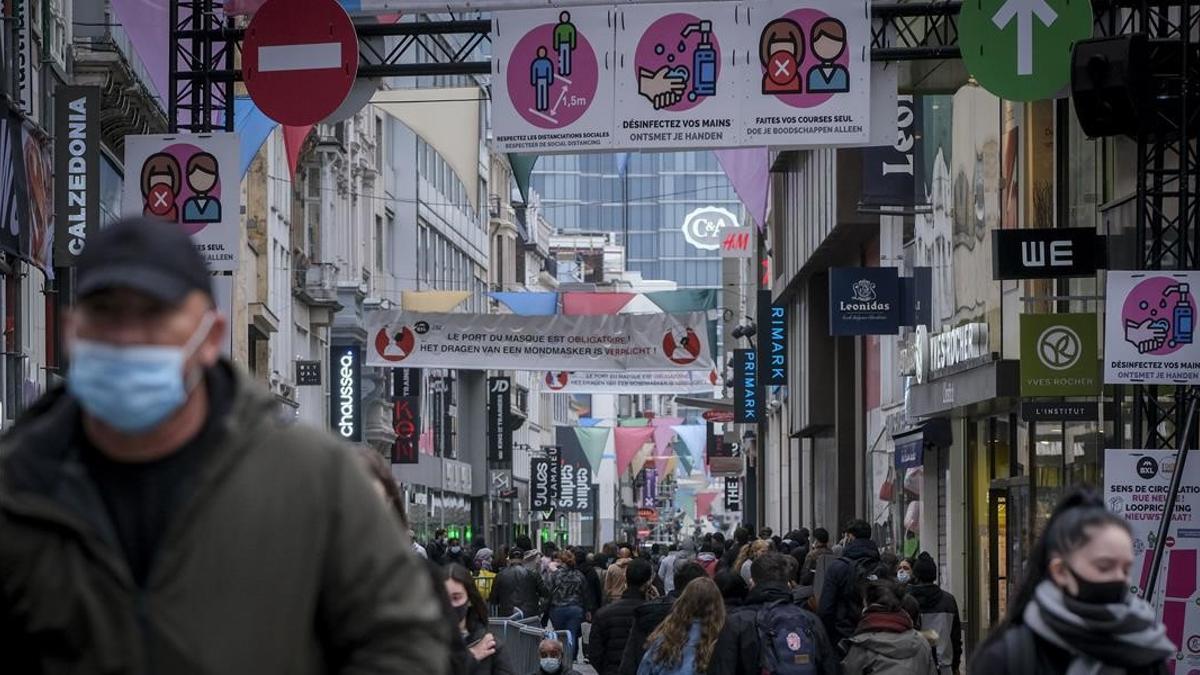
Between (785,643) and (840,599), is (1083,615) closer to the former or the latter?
(785,643)

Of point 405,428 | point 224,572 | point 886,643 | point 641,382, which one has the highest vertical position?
point 224,572

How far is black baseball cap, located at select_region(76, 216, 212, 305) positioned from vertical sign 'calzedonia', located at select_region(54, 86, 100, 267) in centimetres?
2133

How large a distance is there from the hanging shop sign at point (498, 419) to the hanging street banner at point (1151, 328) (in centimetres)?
7270

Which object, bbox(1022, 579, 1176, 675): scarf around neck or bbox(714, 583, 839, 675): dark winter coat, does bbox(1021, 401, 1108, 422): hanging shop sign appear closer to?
bbox(714, 583, 839, 675): dark winter coat

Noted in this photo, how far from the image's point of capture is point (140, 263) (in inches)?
135

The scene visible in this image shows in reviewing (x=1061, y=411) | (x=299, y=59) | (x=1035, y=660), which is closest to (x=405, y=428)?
(x=299, y=59)

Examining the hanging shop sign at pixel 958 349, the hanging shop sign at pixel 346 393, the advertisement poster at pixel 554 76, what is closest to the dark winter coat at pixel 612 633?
the advertisement poster at pixel 554 76

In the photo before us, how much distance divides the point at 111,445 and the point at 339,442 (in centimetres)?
36

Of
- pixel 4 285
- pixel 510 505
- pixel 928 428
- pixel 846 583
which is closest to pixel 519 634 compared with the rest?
pixel 846 583

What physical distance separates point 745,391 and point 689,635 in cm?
4835

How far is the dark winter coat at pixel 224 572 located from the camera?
11.2 ft

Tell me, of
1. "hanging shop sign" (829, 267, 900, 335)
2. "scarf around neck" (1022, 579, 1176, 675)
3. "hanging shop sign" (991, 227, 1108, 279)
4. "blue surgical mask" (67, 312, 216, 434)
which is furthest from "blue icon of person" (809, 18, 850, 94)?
"blue surgical mask" (67, 312, 216, 434)

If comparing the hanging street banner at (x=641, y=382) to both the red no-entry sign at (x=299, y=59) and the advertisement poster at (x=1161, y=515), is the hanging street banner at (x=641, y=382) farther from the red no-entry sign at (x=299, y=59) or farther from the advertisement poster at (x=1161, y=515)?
the advertisement poster at (x=1161, y=515)

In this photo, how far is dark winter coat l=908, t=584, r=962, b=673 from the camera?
1833 centimetres
